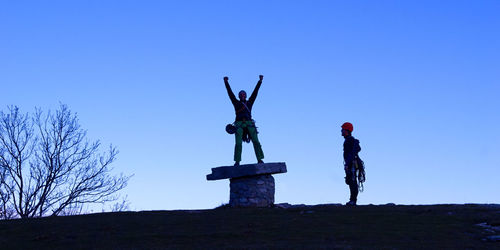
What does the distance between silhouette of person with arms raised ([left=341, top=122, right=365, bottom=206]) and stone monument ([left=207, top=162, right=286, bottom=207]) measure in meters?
1.91

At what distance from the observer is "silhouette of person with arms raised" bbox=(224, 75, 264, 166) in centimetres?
2056

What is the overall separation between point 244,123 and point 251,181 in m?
1.81

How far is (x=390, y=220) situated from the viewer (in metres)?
16.1

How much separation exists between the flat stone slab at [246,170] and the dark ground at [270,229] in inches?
68.7

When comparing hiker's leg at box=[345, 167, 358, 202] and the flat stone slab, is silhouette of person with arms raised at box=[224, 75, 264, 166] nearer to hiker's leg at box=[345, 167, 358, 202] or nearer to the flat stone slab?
the flat stone slab

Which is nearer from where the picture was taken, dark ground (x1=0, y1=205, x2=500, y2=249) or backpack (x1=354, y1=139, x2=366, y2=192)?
dark ground (x1=0, y1=205, x2=500, y2=249)

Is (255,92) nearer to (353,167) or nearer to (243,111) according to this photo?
(243,111)

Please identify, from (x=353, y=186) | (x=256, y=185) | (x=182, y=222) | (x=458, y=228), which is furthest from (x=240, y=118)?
(x=458, y=228)

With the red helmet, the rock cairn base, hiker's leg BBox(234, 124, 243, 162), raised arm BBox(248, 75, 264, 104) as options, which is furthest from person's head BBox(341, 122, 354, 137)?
hiker's leg BBox(234, 124, 243, 162)

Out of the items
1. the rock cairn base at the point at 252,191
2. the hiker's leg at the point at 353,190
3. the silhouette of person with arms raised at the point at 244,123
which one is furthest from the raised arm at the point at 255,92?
the hiker's leg at the point at 353,190

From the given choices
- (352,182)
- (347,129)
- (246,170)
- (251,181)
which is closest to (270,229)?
(246,170)

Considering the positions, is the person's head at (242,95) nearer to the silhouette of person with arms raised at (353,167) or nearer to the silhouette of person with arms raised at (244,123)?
the silhouette of person with arms raised at (244,123)

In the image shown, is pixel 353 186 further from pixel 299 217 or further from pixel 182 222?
pixel 182 222

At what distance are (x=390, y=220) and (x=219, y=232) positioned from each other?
4266mm
